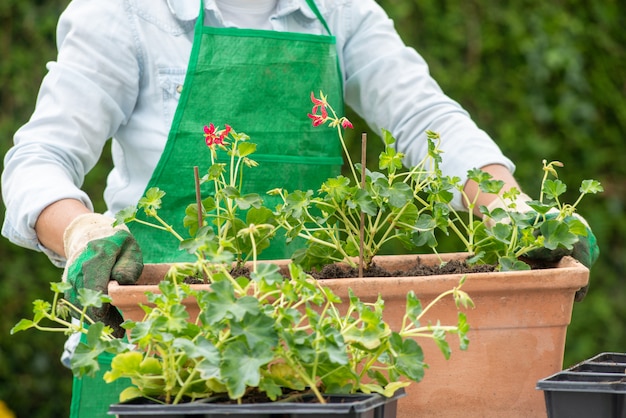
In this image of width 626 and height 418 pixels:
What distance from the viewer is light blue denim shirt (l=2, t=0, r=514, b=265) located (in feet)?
4.82

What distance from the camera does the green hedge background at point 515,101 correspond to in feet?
9.46

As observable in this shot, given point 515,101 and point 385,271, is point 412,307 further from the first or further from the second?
point 515,101

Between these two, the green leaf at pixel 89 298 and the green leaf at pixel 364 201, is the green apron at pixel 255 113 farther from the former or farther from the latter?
the green leaf at pixel 89 298

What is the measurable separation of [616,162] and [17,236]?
7.18 ft

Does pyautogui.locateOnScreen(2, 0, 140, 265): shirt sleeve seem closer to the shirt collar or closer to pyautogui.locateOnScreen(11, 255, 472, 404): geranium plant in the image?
the shirt collar

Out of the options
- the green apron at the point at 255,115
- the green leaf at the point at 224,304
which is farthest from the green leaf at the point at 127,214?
the green apron at the point at 255,115

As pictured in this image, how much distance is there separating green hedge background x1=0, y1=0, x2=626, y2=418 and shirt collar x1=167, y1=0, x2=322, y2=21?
48.7 inches

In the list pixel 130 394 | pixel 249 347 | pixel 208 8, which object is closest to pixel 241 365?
pixel 249 347

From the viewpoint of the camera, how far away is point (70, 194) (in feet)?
4.48

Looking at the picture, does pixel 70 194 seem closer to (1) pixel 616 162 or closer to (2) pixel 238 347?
(2) pixel 238 347

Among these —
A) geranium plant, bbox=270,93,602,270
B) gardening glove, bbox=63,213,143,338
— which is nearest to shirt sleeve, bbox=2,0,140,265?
gardening glove, bbox=63,213,143,338

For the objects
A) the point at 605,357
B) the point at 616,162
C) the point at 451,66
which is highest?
the point at 605,357

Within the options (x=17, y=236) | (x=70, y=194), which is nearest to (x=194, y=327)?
(x=70, y=194)

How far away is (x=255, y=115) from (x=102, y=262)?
60 cm
